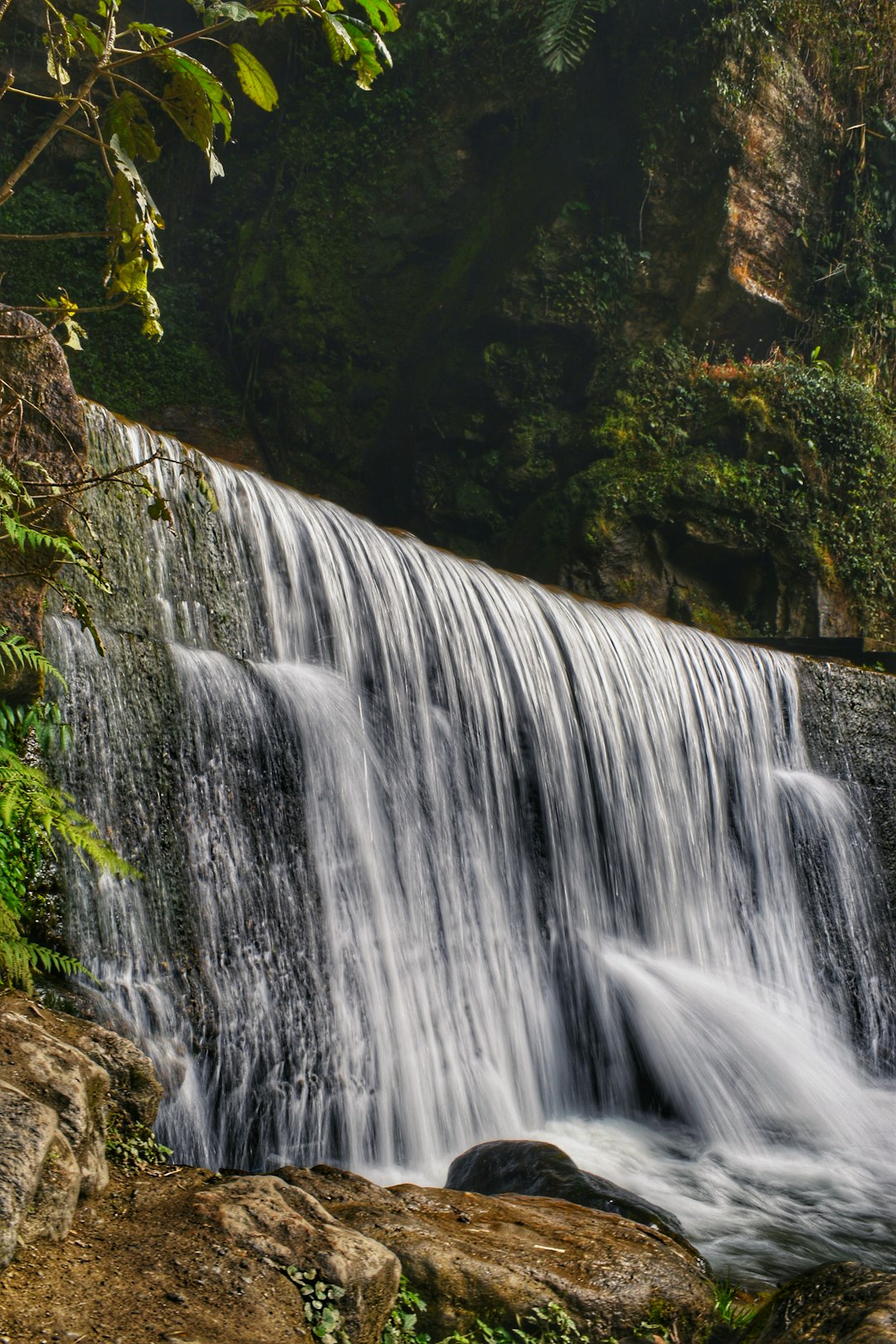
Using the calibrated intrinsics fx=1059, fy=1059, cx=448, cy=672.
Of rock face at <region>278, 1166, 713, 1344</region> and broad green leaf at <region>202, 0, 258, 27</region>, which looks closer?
rock face at <region>278, 1166, 713, 1344</region>

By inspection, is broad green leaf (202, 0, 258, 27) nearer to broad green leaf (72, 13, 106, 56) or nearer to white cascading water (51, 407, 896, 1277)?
broad green leaf (72, 13, 106, 56)

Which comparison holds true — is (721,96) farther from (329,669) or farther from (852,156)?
(329,669)

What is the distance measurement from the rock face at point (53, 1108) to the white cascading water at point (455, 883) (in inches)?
37.5

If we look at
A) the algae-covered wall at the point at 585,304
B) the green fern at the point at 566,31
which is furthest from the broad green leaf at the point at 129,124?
the green fern at the point at 566,31

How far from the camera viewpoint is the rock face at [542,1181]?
387cm

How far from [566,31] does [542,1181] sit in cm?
1447

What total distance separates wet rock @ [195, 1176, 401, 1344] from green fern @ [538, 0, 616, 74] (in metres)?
14.5

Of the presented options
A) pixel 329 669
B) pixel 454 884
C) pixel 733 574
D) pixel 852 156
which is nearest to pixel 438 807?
pixel 454 884

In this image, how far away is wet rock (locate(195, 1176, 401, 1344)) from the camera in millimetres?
2412

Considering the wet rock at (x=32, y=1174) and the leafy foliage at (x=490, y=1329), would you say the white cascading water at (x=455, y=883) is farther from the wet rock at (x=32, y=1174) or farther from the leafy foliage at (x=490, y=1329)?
the leafy foliage at (x=490, y=1329)

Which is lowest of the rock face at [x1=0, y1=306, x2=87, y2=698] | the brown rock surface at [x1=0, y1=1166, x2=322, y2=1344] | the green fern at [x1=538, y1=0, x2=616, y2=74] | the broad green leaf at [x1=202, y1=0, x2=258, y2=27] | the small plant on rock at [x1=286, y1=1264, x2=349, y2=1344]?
the small plant on rock at [x1=286, y1=1264, x2=349, y2=1344]

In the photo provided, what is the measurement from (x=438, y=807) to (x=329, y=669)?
106cm

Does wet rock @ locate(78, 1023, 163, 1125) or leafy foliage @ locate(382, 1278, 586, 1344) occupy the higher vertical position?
wet rock @ locate(78, 1023, 163, 1125)

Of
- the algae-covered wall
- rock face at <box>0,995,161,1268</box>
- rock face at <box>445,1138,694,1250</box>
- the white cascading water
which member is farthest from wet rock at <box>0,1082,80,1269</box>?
the algae-covered wall
